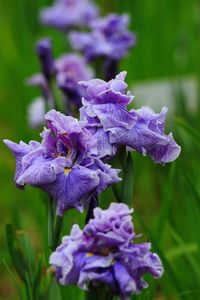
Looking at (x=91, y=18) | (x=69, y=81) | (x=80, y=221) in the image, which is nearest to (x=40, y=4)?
(x=91, y=18)

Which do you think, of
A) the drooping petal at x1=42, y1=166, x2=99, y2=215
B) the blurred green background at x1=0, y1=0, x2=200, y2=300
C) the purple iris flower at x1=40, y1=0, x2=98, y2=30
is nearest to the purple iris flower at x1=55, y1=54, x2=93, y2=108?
the blurred green background at x1=0, y1=0, x2=200, y2=300

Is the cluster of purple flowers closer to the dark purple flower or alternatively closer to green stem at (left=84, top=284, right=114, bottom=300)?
green stem at (left=84, top=284, right=114, bottom=300)

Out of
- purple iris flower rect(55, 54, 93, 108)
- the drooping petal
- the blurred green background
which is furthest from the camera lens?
the blurred green background

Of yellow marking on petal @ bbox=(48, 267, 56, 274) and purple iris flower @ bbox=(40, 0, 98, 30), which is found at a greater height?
purple iris flower @ bbox=(40, 0, 98, 30)

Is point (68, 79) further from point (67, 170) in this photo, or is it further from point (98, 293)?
point (98, 293)

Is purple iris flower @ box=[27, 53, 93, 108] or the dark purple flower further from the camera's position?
the dark purple flower

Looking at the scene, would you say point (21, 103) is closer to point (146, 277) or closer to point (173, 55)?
point (173, 55)

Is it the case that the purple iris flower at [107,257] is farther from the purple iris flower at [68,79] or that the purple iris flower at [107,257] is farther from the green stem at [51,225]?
the purple iris flower at [68,79]

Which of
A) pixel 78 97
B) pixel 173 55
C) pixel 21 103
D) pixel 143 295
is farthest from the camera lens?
pixel 173 55
